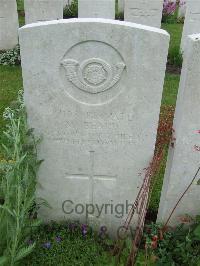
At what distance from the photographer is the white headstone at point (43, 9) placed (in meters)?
7.55

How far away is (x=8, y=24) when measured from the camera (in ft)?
27.0

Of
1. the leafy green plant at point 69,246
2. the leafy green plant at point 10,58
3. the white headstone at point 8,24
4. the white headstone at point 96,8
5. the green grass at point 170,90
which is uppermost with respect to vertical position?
the white headstone at point 96,8

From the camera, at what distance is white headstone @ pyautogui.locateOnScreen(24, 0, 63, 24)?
297 inches

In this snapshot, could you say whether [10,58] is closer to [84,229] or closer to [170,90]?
[170,90]

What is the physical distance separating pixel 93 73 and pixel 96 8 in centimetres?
569

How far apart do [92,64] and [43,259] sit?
157 cm

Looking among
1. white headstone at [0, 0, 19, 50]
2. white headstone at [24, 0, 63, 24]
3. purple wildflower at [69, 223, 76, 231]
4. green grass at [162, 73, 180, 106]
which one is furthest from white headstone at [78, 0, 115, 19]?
purple wildflower at [69, 223, 76, 231]

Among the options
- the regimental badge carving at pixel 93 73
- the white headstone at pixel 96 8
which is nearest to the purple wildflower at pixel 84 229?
the regimental badge carving at pixel 93 73

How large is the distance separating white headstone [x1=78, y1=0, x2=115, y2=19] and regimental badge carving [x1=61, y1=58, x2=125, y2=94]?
5658 mm

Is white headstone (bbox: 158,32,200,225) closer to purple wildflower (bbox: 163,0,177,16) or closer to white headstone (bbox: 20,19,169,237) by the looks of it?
white headstone (bbox: 20,19,169,237)

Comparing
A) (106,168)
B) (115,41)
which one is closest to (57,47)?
(115,41)

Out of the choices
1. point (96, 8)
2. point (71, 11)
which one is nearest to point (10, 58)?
point (96, 8)

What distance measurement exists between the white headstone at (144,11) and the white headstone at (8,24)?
265cm

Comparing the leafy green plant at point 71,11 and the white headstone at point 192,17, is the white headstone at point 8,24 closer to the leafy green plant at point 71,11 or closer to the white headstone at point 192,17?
the white headstone at point 192,17
